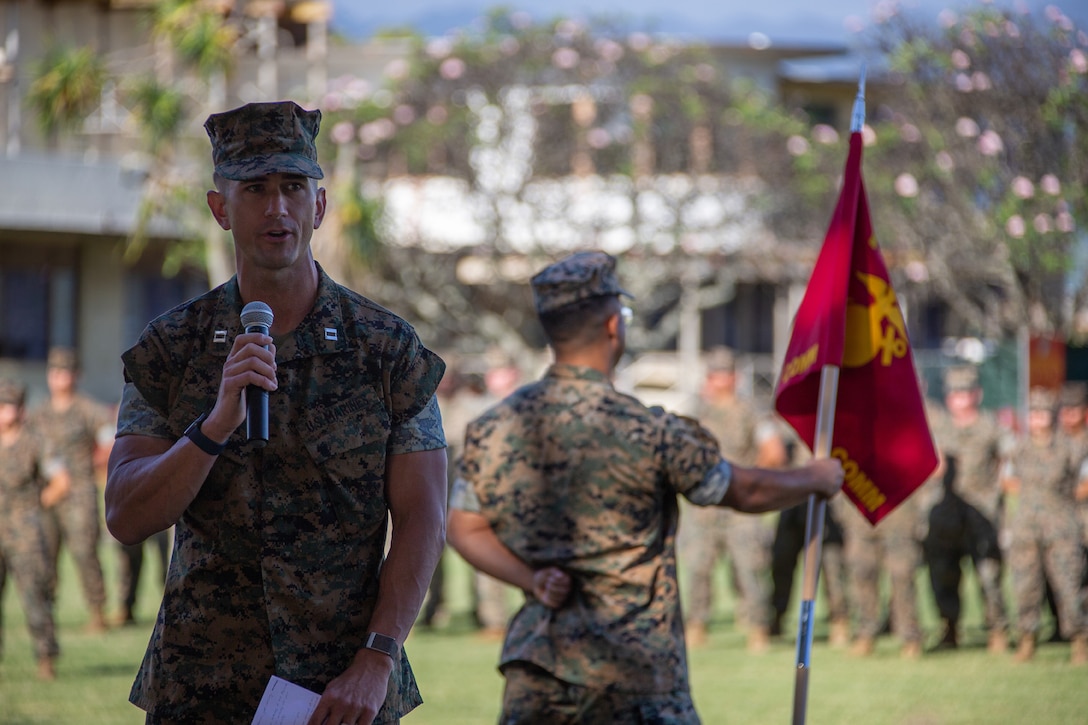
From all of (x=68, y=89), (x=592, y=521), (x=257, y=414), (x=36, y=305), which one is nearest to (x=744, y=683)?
(x=592, y=521)

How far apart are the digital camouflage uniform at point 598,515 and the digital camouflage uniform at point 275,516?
1430 mm

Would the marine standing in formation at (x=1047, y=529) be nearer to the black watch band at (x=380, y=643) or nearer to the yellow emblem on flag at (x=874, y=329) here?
the yellow emblem on flag at (x=874, y=329)

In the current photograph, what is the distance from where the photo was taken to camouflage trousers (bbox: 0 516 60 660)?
35.2 ft

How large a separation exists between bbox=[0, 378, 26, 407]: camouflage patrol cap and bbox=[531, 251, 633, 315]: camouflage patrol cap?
7651 mm

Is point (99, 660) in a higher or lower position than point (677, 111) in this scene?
lower

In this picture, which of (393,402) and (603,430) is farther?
(603,430)

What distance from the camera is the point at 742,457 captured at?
527 inches

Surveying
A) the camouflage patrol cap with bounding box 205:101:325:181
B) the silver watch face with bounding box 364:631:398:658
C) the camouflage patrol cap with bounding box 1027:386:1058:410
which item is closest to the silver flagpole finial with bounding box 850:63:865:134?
the camouflage patrol cap with bounding box 205:101:325:181

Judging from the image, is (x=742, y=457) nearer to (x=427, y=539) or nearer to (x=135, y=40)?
(x=427, y=539)

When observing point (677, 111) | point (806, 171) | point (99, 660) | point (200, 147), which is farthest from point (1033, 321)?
point (99, 660)

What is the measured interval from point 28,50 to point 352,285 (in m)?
11.6

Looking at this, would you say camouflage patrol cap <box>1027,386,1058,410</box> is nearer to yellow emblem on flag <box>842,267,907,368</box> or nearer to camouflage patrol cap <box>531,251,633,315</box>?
yellow emblem on flag <box>842,267,907,368</box>

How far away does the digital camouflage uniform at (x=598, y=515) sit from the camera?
461 centimetres

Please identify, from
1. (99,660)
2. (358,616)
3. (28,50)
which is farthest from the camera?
(28,50)
